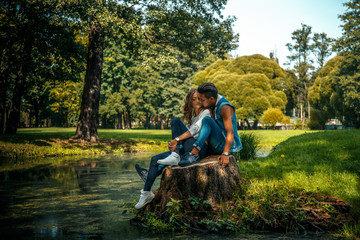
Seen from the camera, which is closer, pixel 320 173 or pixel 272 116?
pixel 320 173

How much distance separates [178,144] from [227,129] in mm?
805

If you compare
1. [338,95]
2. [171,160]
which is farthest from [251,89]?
[171,160]

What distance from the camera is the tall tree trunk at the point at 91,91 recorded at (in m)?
17.9

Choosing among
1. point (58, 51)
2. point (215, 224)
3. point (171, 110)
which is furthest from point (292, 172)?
point (171, 110)

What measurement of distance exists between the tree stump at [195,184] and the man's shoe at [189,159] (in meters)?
0.08

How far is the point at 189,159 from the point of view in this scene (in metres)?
4.86

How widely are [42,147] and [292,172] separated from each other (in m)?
11.9

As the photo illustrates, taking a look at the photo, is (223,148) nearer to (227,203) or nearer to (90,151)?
(227,203)

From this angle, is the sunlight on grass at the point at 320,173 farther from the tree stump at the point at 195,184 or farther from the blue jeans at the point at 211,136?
the blue jeans at the point at 211,136

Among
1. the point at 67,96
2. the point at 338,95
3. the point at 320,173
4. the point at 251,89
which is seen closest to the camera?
the point at 320,173

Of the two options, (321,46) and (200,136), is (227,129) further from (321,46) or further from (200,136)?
(321,46)

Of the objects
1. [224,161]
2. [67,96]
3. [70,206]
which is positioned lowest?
[70,206]

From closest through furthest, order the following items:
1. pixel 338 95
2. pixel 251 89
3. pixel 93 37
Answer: pixel 93 37, pixel 338 95, pixel 251 89

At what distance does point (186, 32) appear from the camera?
17188 millimetres
